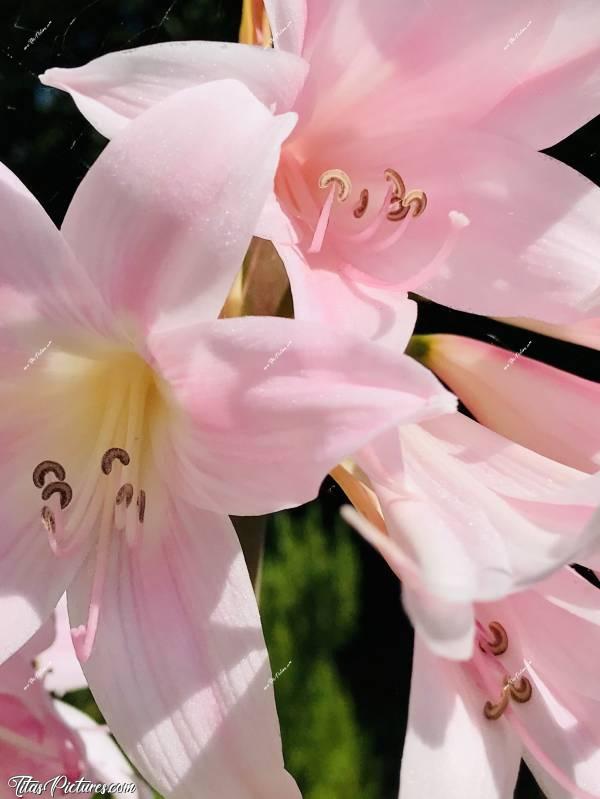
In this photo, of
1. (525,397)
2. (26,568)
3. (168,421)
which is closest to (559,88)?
(525,397)

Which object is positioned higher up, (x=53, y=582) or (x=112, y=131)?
(x=112, y=131)

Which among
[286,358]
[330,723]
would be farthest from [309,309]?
[330,723]

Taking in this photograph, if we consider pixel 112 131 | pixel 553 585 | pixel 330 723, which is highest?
pixel 112 131

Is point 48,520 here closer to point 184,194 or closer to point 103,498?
point 103,498

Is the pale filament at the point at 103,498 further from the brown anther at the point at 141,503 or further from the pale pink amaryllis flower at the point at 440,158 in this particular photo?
the pale pink amaryllis flower at the point at 440,158

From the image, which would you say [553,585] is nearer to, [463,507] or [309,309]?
[463,507]

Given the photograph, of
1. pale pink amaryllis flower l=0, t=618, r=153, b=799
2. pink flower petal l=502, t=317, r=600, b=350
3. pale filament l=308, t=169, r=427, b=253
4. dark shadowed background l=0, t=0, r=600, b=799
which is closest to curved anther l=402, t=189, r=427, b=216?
pale filament l=308, t=169, r=427, b=253
